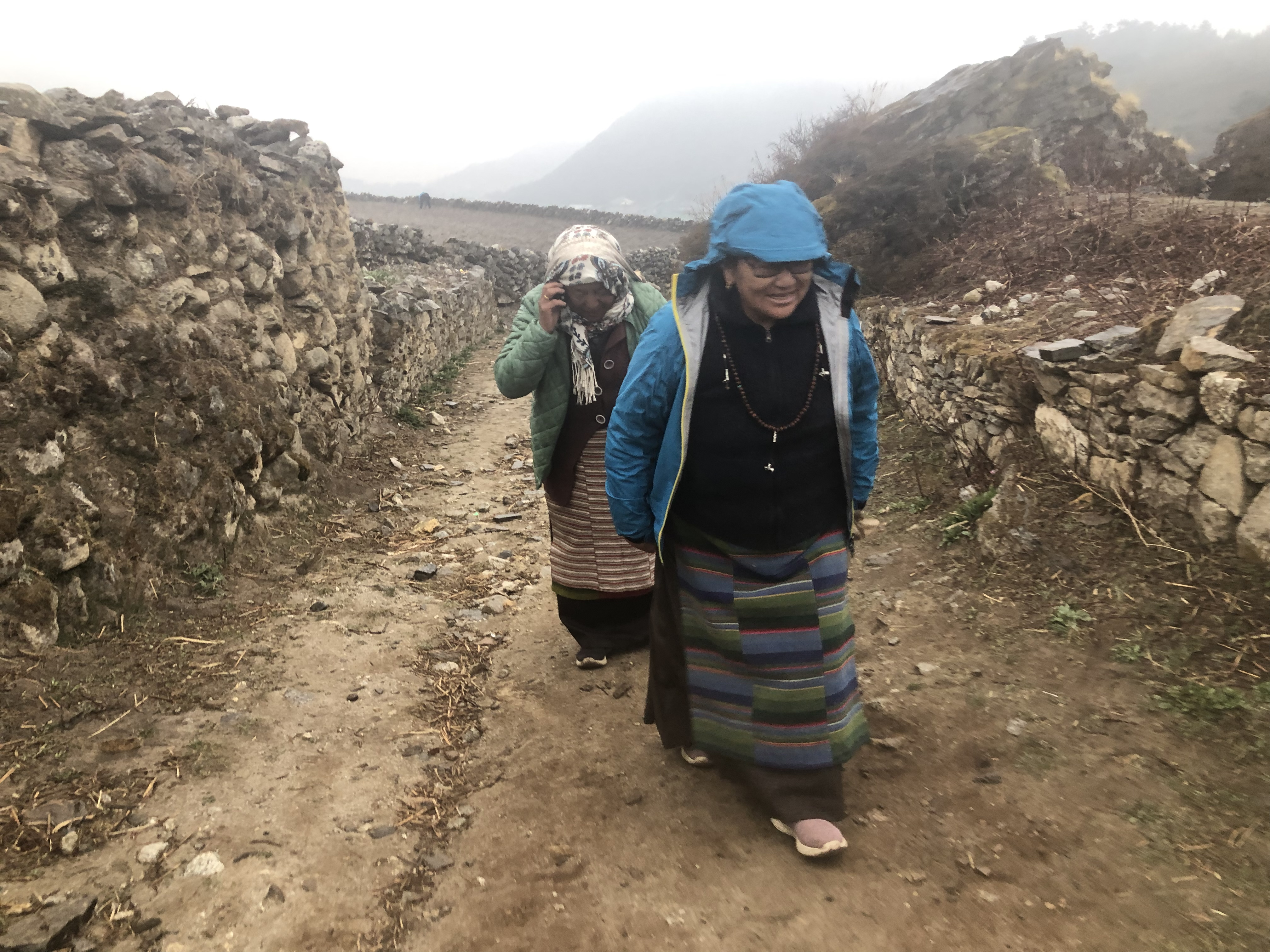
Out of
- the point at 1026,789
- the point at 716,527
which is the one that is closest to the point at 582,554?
the point at 716,527

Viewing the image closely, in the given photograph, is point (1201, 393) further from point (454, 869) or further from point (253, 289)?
point (253, 289)

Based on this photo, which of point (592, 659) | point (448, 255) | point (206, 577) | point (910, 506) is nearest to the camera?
point (592, 659)

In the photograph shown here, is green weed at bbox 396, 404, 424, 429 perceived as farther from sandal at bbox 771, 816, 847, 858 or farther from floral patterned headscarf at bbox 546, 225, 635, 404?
sandal at bbox 771, 816, 847, 858

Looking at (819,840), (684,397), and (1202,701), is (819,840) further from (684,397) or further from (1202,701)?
(1202,701)

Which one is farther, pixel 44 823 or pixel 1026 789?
pixel 1026 789

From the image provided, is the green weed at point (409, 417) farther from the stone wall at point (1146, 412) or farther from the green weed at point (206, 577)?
the stone wall at point (1146, 412)

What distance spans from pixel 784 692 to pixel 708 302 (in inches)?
45.5

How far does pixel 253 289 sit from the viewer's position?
5.16m

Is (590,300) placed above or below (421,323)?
above

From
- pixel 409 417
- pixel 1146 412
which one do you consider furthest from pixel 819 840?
pixel 409 417

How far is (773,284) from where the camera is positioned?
204 centimetres

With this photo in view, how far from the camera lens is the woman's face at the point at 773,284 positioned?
2031mm

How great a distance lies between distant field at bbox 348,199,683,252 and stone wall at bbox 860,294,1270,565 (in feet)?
62.4

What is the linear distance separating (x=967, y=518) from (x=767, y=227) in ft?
8.99
